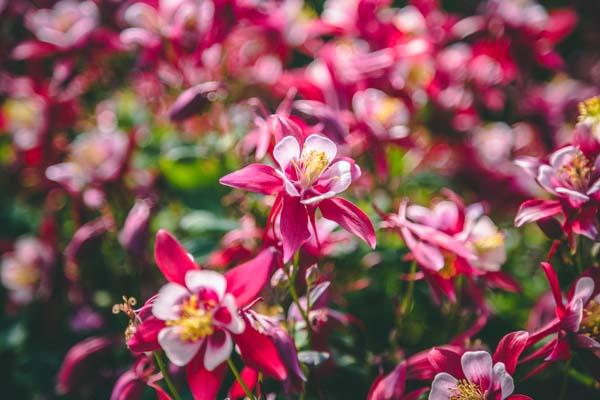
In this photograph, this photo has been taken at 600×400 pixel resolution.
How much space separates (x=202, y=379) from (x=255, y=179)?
0.20m

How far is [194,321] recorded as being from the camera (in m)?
0.58

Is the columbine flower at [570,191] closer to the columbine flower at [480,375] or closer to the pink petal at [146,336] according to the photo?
the columbine flower at [480,375]

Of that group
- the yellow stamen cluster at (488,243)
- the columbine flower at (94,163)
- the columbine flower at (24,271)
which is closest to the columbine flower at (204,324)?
the yellow stamen cluster at (488,243)

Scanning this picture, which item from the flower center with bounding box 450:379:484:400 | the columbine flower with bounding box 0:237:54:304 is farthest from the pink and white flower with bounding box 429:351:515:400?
the columbine flower with bounding box 0:237:54:304

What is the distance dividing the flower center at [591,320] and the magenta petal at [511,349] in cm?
9

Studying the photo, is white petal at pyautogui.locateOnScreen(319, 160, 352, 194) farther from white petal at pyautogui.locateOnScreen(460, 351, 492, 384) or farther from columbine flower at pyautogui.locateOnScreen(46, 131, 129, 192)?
columbine flower at pyautogui.locateOnScreen(46, 131, 129, 192)

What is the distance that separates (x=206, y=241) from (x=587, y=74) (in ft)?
4.19

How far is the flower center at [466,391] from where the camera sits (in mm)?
597

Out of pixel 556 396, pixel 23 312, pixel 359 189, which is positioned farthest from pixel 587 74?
pixel 23 312

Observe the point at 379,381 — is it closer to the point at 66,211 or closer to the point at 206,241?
the point at 206,241

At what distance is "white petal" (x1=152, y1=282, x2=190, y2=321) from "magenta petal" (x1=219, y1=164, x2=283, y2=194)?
11cm

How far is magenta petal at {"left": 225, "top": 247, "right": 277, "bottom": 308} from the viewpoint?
60cm

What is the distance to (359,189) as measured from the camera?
42.3 inches

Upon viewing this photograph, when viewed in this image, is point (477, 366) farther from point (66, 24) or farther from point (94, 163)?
point (66, 24)
